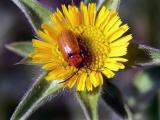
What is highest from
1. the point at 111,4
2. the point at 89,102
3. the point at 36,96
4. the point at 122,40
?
the point at 111,4

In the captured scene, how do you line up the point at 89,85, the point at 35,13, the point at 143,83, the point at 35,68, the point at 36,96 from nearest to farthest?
the point at 89,85 < the point at 36,96 < the point at 35,13 < the point at 143,83 < the point at 35,68

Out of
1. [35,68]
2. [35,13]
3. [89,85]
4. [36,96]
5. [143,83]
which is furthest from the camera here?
[35,68]

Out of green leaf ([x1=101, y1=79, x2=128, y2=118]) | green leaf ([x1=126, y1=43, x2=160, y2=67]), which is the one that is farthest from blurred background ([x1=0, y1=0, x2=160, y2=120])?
green leaf ([x1=126, y1=43, x2=160, y2=67])

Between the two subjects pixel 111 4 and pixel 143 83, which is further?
pixel 143 83

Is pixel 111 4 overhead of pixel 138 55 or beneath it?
overhead

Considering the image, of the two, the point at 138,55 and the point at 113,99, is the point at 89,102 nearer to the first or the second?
the point at 113,99

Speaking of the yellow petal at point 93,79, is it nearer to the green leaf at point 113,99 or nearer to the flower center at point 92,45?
the flower center at point 92,45

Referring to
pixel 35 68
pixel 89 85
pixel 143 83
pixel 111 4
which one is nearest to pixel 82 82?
pixel 89 85

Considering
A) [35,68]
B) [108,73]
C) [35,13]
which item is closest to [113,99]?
[108,73]
